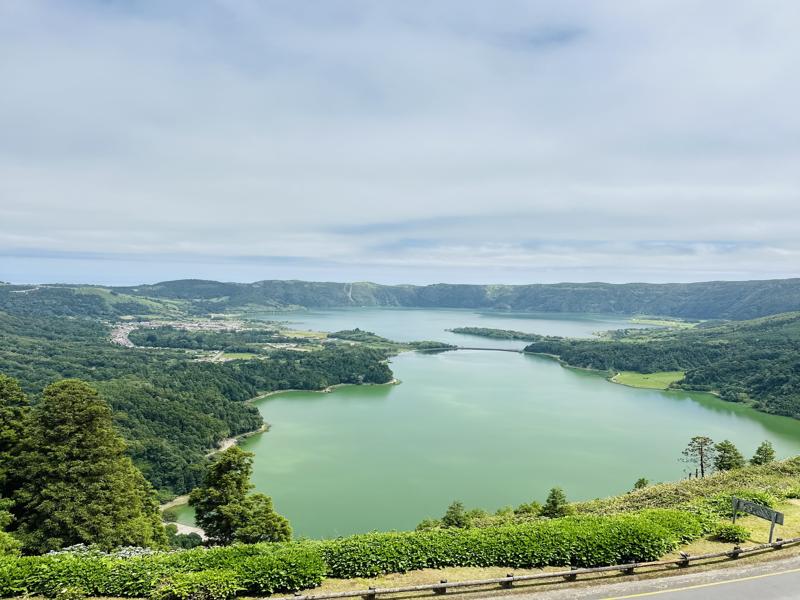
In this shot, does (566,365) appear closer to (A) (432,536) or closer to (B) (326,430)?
(B) (326,430)

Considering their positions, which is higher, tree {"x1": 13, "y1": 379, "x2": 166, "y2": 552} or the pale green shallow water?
tree {"x1": 13, "y1": 379, "x2": 166, "y2": 552}

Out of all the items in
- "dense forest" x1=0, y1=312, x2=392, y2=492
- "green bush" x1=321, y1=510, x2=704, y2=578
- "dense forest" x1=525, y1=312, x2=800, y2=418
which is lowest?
"dense forest" x1=0, y1=312, x2=392, y2=492

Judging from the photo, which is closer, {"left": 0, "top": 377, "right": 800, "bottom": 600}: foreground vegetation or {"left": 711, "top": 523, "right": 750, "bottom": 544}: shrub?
{"left": 0, "top": 377, "right": 800, "bottom": 600}: foreground vegetation

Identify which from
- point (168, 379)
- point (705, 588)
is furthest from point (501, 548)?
point (168, 379)

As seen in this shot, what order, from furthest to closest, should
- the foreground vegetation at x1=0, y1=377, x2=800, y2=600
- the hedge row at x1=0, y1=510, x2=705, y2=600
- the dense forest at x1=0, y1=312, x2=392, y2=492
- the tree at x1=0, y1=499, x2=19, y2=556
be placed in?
1. the dense forest at x1=0, y1=312, x2=392, y2=492
2. the tree at x1=0, y1=499, x2=19, y2=556
3. the foreground vegetation at x1=0, y1=377, x2=800, y2=600
4. the hedge row at x1=0, y1=510, x2=705, y2=600

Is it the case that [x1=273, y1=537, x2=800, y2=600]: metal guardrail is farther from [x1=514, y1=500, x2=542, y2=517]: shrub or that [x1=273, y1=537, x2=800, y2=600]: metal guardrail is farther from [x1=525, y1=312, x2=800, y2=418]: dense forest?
[x1=525, y1=312, x2=800, y2=418]: dense forest

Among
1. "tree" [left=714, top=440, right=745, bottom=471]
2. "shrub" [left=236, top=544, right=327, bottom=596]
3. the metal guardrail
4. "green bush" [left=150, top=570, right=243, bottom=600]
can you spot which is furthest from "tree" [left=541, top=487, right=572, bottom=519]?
"green bush" [left=150, top=570, right=243, bottom=600]
